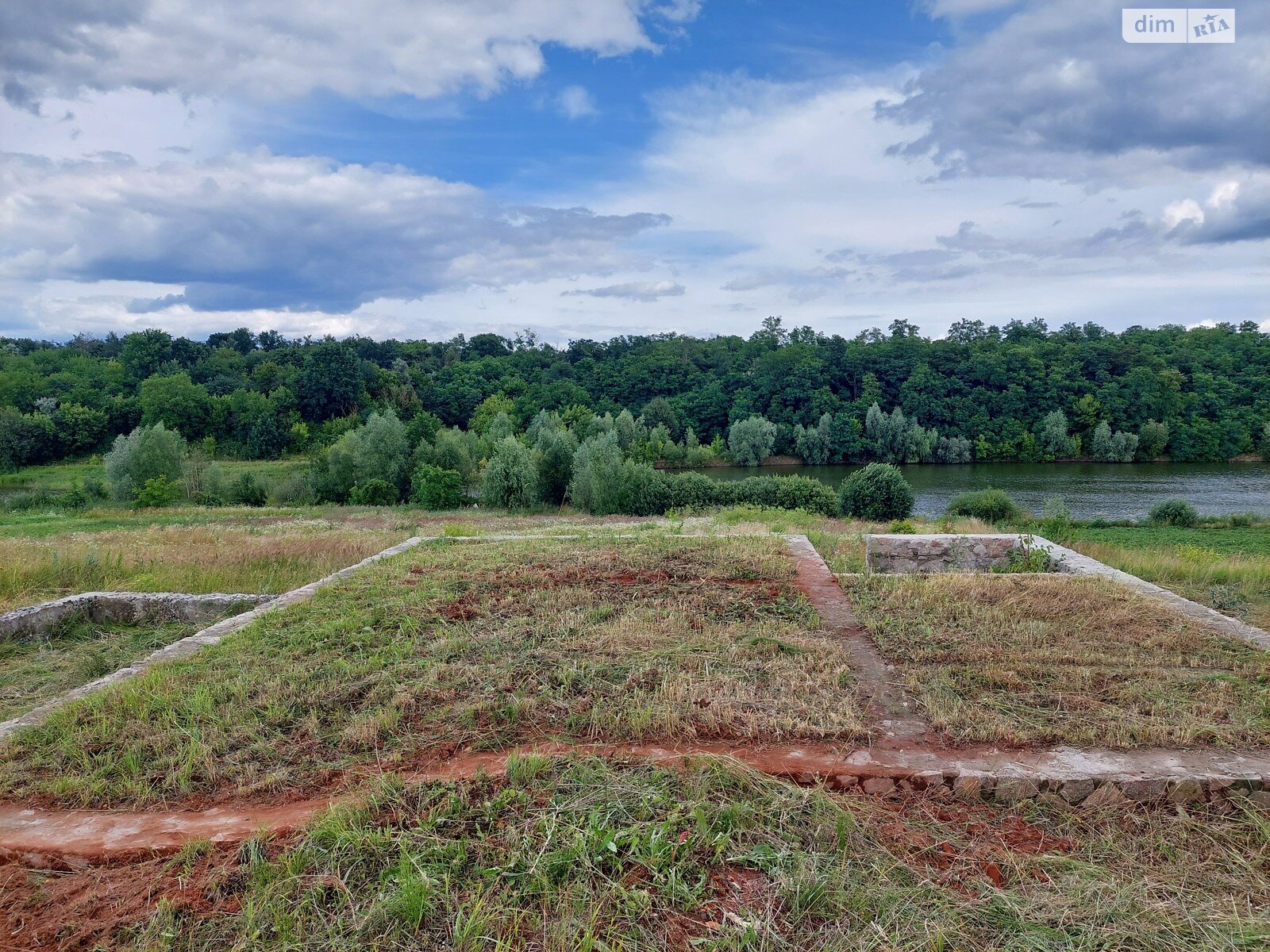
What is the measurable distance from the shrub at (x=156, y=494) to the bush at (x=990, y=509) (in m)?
37.9

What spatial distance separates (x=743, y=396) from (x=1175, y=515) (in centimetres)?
4619

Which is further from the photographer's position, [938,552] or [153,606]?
[938,552]

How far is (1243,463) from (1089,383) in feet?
44.2

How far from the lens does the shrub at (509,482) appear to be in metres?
35.5

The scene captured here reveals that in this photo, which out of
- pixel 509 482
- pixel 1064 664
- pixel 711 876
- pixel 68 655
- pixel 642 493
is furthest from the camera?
pixel 509 482

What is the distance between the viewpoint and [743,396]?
2891 inches

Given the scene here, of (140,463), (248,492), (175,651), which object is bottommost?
(248,492)

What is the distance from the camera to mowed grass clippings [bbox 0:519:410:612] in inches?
376

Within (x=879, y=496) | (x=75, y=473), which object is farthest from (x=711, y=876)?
(x=75, y=473)

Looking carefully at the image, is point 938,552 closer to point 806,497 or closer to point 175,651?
point 175,651

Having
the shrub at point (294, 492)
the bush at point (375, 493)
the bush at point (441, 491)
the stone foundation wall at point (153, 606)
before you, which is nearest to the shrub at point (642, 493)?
the bush at point (441, 491)

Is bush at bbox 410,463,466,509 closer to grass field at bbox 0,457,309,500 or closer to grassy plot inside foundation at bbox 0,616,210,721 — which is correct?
grass field at bbox 0,457,309,500

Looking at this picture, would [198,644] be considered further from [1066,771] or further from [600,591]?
[1066,771]

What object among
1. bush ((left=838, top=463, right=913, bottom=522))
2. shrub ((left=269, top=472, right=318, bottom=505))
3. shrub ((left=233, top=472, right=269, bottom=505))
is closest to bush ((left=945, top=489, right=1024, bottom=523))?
bush ((left=838, top=463, right=913, bottom=522))
